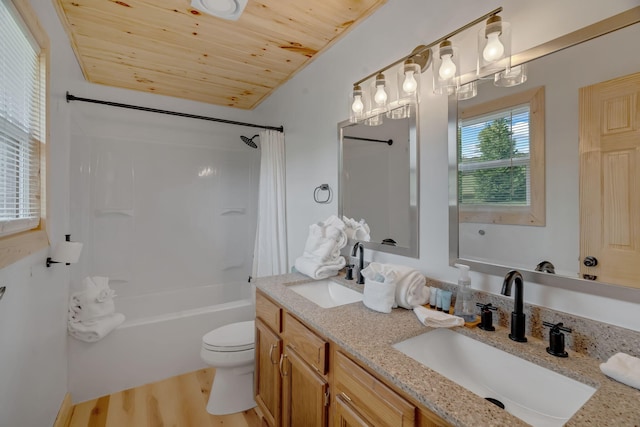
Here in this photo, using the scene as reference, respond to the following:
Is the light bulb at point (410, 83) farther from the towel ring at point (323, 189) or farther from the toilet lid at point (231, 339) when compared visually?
the toilet lid at point (231, 339)

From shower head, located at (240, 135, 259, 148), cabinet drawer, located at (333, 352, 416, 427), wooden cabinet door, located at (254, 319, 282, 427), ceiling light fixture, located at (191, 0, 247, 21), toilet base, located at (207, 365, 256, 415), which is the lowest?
toilet base, located at (207, 365, 256, 415)

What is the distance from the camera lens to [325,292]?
1.78 meters

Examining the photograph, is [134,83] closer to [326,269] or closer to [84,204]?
[84,204]

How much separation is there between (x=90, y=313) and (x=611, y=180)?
2.77m

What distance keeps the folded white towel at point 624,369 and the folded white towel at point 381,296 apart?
25.2 inches

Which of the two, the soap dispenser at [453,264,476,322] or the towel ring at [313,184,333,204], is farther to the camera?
the towel ring at [313,184,333,204]

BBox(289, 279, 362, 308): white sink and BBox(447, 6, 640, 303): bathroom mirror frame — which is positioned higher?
BBox(447, 6, 640, 303): bathroom mirror frame

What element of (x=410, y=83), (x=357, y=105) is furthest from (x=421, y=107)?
(x=357, y=105)

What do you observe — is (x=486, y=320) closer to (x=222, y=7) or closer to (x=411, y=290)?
(x=411, y=290)

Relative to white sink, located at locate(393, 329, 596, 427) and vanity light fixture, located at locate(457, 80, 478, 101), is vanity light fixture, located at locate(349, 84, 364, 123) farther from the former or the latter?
white sink, located at locate(393, 329, 596, 427)

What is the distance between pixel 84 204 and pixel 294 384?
8.40 feet

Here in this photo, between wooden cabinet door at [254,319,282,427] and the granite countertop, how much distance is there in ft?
1.08

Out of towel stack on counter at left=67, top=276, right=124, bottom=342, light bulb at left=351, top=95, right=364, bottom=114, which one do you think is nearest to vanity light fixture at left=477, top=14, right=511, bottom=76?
light bulb at left=351, top=95, right=364, bottom=114

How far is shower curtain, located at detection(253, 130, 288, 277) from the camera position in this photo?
2654mm
